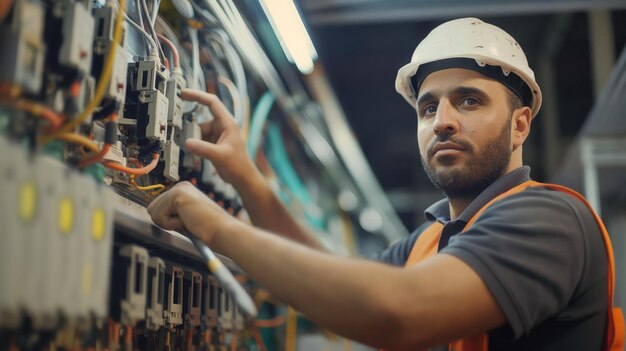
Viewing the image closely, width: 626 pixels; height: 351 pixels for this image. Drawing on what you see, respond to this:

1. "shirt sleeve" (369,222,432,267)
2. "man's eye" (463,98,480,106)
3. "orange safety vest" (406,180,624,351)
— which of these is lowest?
"orange safety vest" (406,180,624,351)

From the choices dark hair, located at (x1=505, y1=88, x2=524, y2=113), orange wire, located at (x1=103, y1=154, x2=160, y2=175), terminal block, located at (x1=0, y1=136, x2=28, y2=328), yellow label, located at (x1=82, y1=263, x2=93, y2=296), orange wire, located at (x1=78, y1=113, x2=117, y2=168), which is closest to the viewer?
terminal block, located at (x1=0, y1=136, x2=28, y2=328)

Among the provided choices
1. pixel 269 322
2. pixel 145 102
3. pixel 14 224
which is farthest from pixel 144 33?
pixel 269 322

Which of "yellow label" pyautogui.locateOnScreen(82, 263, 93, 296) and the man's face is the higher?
the man's face

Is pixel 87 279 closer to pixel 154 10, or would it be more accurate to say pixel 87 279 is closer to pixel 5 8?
pixel 5 8

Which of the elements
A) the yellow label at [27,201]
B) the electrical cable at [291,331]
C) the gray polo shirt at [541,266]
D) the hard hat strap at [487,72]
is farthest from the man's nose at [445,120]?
the electrical cable at [291,331]

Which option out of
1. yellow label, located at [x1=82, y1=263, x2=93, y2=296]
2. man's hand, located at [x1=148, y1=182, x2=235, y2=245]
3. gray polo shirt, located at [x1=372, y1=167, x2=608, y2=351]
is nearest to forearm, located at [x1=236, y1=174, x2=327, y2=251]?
man's hand, located at [x1=148, y1=182, x2=235, y2=245]

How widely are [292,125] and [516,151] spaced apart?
4.85 feet

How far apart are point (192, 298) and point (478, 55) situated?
84cm

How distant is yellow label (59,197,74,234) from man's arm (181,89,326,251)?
1.77 feet

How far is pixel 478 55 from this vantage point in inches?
52.5

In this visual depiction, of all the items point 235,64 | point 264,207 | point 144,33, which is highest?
point 235,64

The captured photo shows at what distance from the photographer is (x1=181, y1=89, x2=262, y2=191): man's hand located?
1416 millimetres

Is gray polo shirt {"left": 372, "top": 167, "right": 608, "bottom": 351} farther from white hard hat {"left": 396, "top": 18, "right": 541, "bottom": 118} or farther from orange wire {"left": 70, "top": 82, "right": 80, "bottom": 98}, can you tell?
orange wire {"left": 70, "top": 82, "right": 80, "bottom": 98}

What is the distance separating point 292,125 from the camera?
2.77 metres
